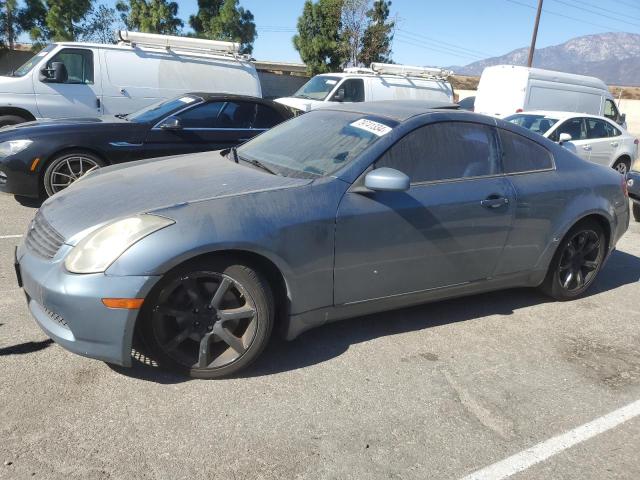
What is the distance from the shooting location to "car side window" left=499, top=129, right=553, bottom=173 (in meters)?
3.92

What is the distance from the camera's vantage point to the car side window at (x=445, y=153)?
136 inches

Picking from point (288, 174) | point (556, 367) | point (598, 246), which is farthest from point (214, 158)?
point (598, 246)

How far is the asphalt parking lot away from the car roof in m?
1.44

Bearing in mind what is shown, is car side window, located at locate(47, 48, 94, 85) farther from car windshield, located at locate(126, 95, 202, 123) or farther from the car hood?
the car hood

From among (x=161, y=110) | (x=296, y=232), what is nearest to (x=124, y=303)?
(x=296, y=232)

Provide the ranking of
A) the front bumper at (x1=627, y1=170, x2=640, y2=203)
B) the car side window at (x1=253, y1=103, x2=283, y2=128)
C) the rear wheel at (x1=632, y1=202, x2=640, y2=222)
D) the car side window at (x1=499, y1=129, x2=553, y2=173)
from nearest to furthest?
the car side window at (x1=499, y1=129, x2=553, y2=173), the car side window at (x1=253, y1=103, x2=283, y2=128), the front bumper at (x1=627, y1=170, x2=640, y2=203), the rear wheel at (x1=632, y1=202, x2=640, y2=222)

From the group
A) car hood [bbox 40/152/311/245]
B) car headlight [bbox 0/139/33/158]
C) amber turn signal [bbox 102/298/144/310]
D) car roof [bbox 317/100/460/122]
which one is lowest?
amber turn signal [bbox 102/298/144/310]

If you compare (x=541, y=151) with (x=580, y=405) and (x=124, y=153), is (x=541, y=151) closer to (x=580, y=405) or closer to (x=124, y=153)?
(x=580, y=405)

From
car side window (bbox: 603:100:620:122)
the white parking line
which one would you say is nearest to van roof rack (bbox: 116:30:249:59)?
the white parking line

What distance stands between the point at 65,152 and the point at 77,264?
151 inches

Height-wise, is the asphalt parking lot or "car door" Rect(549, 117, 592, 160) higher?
"car door" Rect(549, 117, 592, 160)

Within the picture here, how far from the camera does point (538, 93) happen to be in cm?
1391

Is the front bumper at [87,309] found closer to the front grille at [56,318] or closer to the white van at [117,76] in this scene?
the front grille at [56,318]

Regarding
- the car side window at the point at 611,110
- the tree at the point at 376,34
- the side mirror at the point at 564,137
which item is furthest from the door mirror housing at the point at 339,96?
the tree at the point at 376,34
